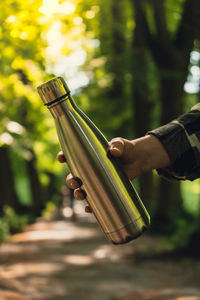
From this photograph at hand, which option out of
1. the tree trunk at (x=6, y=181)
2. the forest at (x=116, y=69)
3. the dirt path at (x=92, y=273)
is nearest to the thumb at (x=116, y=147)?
the forest at (x=116, y=69)

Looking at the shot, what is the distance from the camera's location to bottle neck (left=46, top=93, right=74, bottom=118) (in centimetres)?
192

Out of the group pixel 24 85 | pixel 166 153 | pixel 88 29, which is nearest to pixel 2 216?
pixel 24 85

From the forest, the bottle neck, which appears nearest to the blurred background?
the forest

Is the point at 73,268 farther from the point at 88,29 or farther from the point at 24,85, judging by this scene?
the point at 88,29

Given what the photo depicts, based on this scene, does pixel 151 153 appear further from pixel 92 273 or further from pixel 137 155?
pixel 92 273

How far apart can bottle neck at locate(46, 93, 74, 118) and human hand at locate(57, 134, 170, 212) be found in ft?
0.74

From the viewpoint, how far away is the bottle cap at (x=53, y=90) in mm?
1873

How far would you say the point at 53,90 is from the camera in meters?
1.89

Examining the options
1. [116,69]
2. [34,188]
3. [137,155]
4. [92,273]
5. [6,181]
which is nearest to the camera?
[137,155]

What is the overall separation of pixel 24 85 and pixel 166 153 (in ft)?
35.1

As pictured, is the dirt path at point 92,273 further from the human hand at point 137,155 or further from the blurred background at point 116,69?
the human hand at point 137,155

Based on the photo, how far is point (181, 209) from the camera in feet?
53.3

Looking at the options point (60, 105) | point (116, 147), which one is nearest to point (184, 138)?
point (116, 147)

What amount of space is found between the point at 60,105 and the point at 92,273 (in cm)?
903
